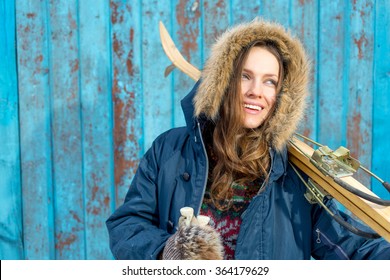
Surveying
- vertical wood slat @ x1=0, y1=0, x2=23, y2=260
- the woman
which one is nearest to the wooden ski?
the woman

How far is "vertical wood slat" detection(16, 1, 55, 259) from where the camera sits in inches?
94.7

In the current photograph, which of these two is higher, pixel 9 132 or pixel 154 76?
pixel 154 76

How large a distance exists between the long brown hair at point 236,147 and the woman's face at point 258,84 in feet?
0.06

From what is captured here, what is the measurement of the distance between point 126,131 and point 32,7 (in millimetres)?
767

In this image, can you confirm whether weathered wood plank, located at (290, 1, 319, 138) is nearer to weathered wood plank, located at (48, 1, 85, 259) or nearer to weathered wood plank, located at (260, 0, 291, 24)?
weathered wood plank, located at (260, 0, 291, 24)

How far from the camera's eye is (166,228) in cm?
165

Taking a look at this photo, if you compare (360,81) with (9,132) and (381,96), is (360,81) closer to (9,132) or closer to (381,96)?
(381,96)

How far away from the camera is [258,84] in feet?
5.34

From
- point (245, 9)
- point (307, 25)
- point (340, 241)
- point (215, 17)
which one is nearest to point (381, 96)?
point (307, 25)

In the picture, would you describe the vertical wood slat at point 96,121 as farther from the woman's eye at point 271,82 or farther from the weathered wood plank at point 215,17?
the woman's eye at point 271,82

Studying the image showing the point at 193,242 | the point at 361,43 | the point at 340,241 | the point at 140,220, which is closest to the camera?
the point at 193,242

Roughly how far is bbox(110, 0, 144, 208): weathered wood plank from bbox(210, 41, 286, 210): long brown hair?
2.73 ft

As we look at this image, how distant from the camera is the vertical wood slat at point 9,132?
7.92ft

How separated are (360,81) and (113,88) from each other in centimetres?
122
